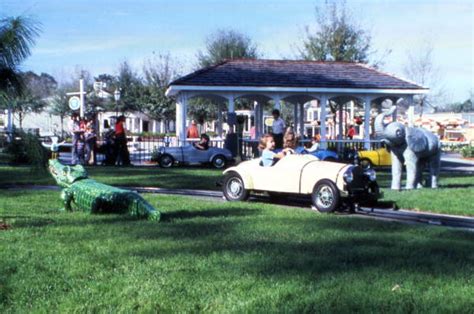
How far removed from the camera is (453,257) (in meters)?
→ 6.82

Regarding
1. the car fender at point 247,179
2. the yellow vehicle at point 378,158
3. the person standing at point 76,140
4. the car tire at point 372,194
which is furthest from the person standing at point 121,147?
the car tire at point 372,194

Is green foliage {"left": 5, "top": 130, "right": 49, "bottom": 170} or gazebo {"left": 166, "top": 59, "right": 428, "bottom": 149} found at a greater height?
gazebo {"left": 166, "top": 59, "right": 428, "bottom": 149}

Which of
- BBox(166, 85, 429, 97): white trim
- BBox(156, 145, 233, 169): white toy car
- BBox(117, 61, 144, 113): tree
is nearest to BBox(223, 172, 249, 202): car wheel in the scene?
BBox(156, 145, 233, 169): white toy car

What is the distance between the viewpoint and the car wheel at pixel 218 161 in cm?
2259

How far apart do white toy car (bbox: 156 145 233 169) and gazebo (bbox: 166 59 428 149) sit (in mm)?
2959

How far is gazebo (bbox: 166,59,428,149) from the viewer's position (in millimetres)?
25062

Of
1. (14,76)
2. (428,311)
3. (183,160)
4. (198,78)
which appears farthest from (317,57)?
(428,311)

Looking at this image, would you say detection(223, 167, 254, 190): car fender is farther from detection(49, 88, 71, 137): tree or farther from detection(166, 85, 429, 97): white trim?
detection(49, 88, 71, 137): tree

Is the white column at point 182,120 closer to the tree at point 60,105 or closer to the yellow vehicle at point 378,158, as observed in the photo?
the yellow vehicle at point 378,158

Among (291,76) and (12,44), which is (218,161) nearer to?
(291,76)

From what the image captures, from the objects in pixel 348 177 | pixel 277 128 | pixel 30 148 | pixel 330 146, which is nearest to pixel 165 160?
pixel 277 128

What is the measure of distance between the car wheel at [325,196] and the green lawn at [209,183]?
1454 millimetres

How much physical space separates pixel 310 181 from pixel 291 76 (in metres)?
15.8

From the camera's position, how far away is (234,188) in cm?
1217
